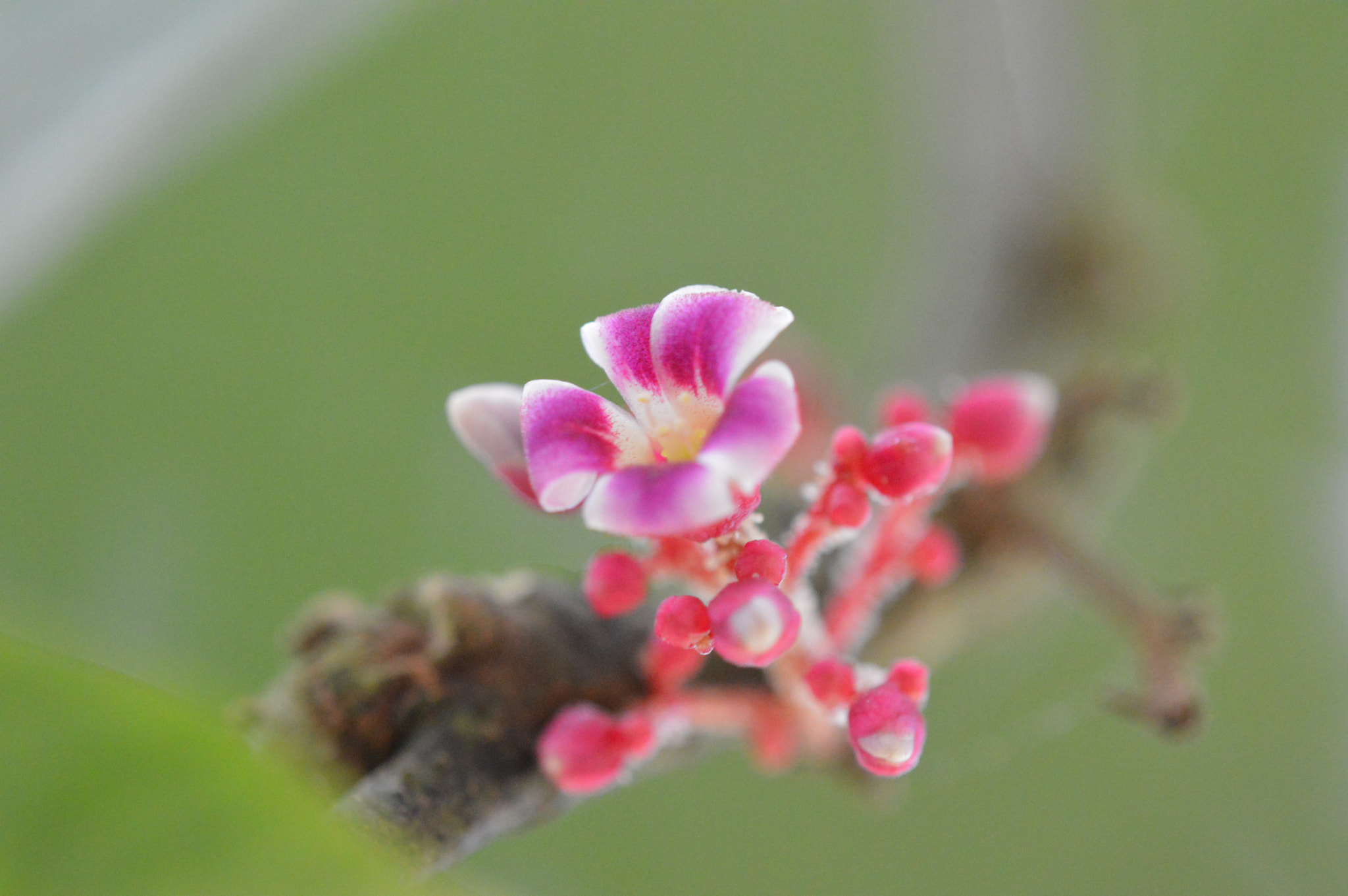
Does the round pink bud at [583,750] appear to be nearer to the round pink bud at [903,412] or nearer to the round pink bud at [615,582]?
the round pink bud at [615,582]

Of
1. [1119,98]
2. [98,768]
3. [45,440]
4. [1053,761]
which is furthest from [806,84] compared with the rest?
[98,768]

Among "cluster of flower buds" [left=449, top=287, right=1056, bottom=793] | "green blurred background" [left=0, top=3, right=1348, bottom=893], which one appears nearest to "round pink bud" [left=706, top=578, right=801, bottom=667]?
"cluster of flower buds" [left=449, top=287, right=1056, bottom=793]

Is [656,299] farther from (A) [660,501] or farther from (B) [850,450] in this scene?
(A) [660,501]

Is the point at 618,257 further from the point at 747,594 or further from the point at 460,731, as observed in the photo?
the point at 747,594

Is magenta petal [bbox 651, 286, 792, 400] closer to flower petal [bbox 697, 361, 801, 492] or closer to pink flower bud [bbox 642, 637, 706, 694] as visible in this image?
flower petal [bbox 697, 361, 801, 492]

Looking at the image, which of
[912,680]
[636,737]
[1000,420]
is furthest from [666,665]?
[1000,420]
